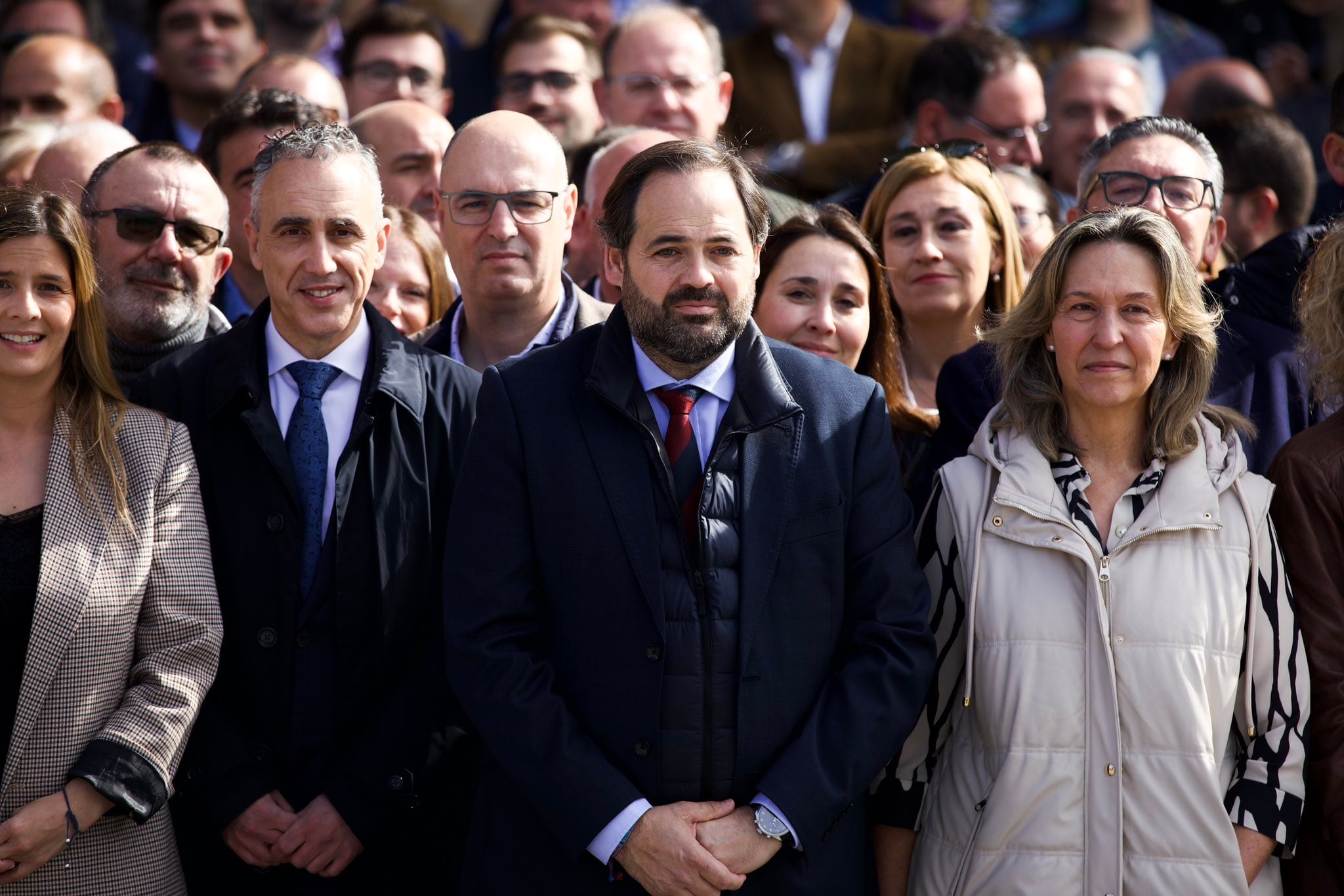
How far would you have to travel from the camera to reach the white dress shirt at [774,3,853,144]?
23.5 ft

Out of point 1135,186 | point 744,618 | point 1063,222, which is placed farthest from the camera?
point 1063,222

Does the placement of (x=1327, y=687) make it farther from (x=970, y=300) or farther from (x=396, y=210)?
(x=396, y=210)

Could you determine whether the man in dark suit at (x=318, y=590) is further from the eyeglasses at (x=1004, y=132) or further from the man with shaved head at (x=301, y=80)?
the eyeglasses at (x=1004, y=132)

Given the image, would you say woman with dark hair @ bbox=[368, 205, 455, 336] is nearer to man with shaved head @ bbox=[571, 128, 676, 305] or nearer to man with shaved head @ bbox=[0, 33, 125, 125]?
man with shaved head @ bbox=[571, 128, 676, 305]

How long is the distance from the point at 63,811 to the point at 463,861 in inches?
34.7

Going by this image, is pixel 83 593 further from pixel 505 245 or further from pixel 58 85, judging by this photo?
pixel 58 85

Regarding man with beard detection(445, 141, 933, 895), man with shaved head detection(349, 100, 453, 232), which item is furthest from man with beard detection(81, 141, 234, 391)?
man with shaved head detection(349, 100, 453, 232)

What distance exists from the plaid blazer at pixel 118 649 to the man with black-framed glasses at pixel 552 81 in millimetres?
3336

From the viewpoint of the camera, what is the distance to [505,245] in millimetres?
4395

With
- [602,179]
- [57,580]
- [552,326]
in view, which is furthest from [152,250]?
[602,179]

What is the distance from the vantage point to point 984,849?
3.32 meters

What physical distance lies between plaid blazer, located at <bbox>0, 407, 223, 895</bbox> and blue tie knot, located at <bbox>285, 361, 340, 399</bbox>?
378mm

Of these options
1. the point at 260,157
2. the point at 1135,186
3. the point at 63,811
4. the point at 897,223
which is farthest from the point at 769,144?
the point at 63,811

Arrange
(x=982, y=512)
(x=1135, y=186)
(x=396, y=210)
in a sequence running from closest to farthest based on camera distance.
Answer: (x=982, y=512) < (x=1135, y=186) < (x=396, y=210)
